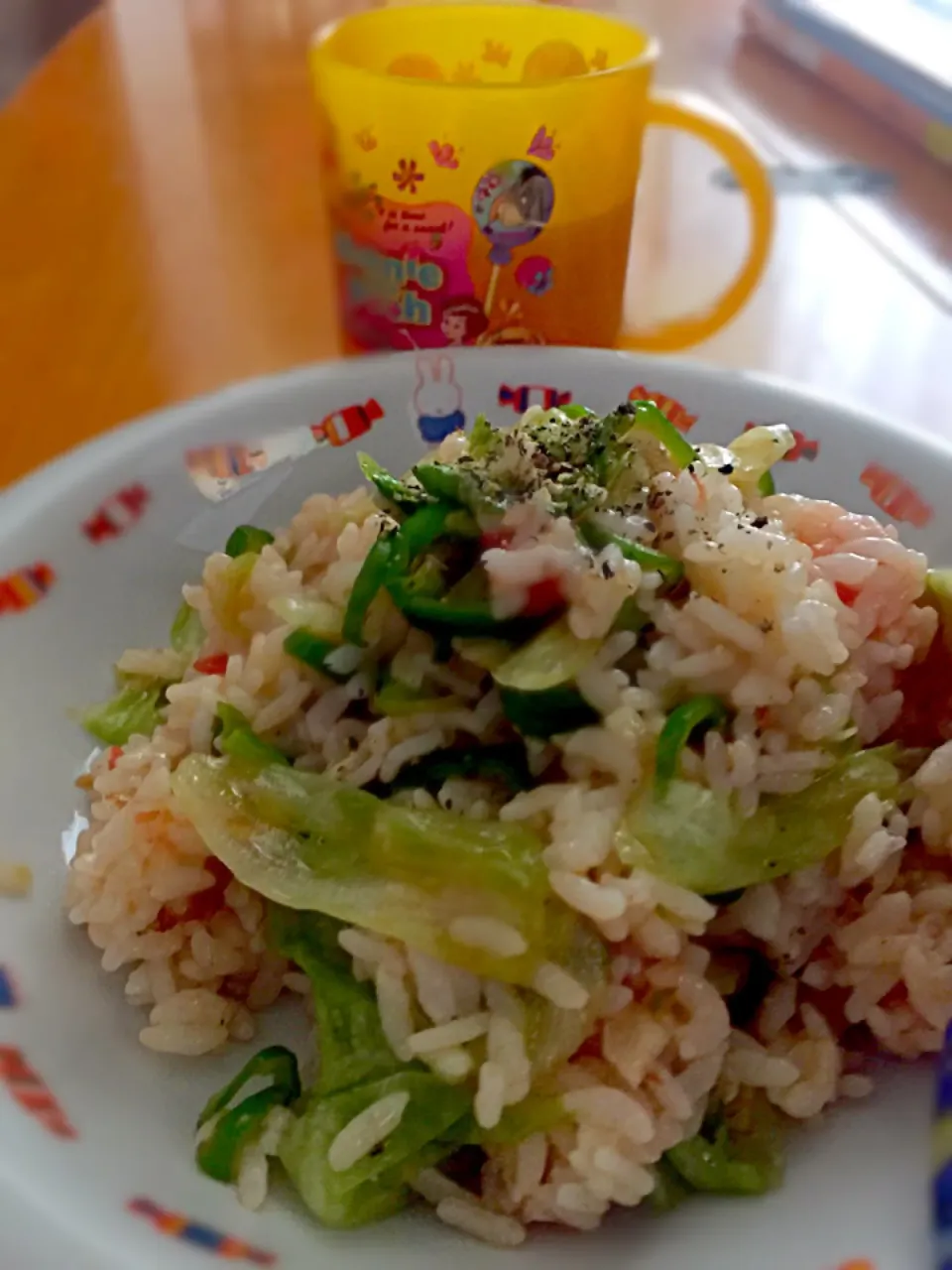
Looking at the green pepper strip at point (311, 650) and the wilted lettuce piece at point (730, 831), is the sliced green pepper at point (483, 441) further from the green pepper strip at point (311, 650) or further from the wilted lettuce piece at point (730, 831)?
the wilted lettuce piece at point (730, 831)

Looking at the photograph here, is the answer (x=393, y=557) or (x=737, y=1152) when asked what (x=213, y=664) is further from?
(x=737, y=1152)

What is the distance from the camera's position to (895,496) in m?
1.29

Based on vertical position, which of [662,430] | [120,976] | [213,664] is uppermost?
[662,430]

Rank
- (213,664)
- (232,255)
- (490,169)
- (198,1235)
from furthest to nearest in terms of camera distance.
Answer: (232,255) → (490,169) → (213,664) → (198,1235)

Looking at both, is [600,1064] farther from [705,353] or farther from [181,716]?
[705,353]

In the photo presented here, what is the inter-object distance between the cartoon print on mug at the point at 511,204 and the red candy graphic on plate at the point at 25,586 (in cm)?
64

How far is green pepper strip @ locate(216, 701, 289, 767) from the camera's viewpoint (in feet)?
3.07

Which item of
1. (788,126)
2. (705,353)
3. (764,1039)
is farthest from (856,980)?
(788,126)

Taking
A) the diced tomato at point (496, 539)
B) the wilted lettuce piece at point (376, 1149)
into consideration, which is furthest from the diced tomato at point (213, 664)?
the wilted lettuce piece at point (376, 1149)

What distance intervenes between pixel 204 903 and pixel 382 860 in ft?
0.74

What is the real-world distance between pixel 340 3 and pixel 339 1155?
3.73 m

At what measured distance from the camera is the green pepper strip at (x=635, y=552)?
927 mm

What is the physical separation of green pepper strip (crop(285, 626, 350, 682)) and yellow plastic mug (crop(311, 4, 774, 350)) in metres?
0.62

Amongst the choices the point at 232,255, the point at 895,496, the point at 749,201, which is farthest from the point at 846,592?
the point at 232,255
